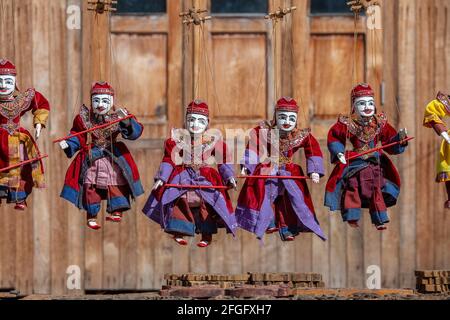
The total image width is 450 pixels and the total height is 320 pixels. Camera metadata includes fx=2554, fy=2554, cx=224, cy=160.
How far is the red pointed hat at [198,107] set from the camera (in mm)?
19828

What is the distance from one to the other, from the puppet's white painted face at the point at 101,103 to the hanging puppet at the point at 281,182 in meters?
1.14

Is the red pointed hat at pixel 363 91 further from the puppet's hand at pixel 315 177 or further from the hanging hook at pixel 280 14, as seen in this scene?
the hanging hook at pixel 280 14

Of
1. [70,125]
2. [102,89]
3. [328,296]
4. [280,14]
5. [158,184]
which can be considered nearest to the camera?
[328,296]

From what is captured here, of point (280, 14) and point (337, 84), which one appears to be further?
point (337, 84)

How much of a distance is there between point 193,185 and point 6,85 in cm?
166

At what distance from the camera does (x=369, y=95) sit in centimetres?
1988

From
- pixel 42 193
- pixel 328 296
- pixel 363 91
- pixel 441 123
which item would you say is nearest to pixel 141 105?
pixel 42 193

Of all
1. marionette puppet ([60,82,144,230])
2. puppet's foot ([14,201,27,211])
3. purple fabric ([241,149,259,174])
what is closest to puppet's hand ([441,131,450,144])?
purple fabric ([241,149,259,174])

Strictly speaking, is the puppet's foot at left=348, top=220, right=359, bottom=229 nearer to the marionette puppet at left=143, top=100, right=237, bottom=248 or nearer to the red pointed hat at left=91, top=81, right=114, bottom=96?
the marionette puppet at left=143, top=100, right=237, bottom=248

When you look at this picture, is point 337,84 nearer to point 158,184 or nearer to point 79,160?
point 158,184

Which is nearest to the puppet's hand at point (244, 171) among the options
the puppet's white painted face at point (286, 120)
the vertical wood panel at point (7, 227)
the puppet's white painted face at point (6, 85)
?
the puppet's white painted face at point (286, 120)

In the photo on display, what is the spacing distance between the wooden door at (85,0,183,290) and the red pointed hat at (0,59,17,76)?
5.33ft

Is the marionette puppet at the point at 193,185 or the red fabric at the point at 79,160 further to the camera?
the red fabric at the point at 79,160

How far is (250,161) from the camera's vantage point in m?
19.9
